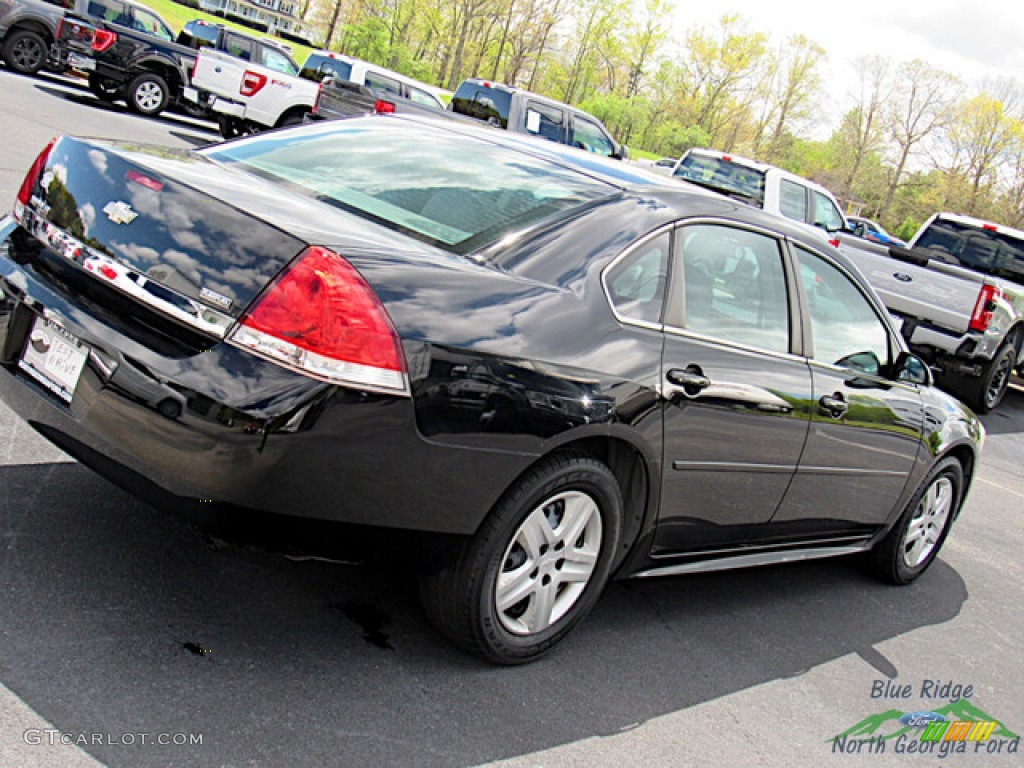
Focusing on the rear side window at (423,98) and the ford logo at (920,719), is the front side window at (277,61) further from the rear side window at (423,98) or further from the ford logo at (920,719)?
the ford logo at (920,719)

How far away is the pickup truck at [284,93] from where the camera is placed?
17.2 m

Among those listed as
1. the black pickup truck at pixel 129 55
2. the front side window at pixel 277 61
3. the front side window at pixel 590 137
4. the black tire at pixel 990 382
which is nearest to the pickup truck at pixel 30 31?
the black pickup truck at pixel 129 55

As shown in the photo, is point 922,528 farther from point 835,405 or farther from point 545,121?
point 545,121

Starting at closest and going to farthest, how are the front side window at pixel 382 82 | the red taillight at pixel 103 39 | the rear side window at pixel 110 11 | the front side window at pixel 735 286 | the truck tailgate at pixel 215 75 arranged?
1. the front side window at pixel 735 286
2. the red taillight at pixel 103 39
3. the truck tailgate at pixel 215 75
4. the rear side window at pixel 110 11
5. the front side window at pixel 382 82

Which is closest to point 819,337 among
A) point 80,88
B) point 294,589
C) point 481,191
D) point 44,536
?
point 481,191

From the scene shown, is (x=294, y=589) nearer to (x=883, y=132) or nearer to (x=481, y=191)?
(x=481, y=191)

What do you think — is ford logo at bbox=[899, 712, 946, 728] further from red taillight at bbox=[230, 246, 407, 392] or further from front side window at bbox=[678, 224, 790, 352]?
red taillight at bbox=[230, 246, 407, 392]

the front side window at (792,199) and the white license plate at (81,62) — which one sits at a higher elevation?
the front side window at (792,199)

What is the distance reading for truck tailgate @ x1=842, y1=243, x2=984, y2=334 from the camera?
35.3 ft

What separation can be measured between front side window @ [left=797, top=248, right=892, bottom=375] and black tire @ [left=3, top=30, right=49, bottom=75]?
18.4 meters

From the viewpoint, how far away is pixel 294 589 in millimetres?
3562

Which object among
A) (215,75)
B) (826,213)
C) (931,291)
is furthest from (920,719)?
(215,75)

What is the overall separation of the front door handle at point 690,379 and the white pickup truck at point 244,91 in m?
16.2

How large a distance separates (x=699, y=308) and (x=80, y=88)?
2083 cm
